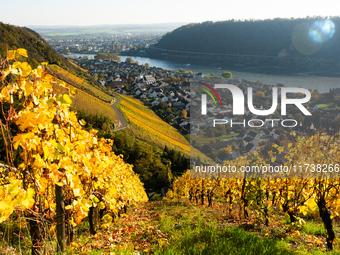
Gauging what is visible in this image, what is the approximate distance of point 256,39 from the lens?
90688mm

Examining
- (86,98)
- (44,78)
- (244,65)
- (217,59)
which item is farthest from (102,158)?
(217,59)

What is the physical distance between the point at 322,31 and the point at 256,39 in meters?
21.7

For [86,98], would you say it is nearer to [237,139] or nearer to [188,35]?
[237,139]

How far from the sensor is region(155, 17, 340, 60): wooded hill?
72.0 m

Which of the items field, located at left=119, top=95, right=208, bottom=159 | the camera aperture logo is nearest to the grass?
the camera aperture logo

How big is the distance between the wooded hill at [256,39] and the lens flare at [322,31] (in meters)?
1.36

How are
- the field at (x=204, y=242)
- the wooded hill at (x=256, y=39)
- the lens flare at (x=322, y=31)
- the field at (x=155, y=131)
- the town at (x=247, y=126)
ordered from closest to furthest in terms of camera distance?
the field at (x=204, y=242)
the town at (x=247, y=126)
the field at (x=155, y=131)
the wooded hill at (x=256, y=39)
the lens flare at (x=322, y=31)

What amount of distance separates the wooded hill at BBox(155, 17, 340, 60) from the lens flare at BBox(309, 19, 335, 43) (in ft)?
4.47

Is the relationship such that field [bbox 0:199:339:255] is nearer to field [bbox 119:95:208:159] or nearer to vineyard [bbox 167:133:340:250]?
vineyard [bbox 167:133:340:250]

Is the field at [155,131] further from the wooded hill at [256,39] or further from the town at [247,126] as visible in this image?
the wooded hill at [256,39]

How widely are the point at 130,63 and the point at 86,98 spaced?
74.5 m

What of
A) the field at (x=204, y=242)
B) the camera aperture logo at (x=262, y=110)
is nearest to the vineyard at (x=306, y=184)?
the field at (x=204, y=242)

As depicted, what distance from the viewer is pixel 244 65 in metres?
76.3

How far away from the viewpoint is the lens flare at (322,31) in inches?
2889
